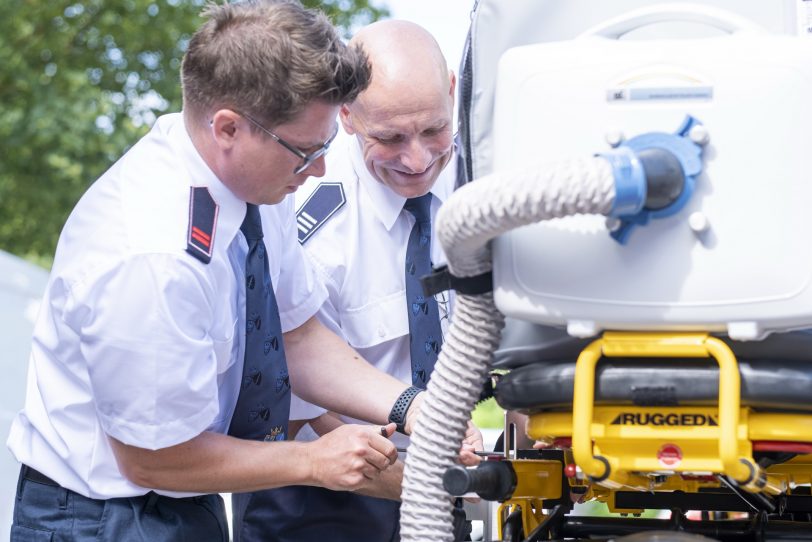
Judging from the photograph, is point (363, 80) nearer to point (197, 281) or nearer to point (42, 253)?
point (197, 281)

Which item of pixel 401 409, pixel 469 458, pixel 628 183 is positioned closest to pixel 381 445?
pixel 469 458

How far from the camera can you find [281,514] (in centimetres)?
330

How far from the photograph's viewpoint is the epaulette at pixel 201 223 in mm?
2409

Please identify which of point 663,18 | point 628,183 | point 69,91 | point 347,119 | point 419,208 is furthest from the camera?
point 69,91

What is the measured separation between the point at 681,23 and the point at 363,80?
0.73 m

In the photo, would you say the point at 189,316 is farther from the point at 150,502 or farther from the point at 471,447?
the point at 471,447

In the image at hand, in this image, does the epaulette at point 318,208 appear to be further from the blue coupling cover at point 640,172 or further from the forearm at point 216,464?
the blue coupling cover at point 640,172

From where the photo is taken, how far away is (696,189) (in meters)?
1.92

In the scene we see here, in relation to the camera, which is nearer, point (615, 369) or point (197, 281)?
point (615, 369)

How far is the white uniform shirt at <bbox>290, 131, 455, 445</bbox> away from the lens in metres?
3.25

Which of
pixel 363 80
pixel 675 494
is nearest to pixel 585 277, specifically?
pixel 675 494

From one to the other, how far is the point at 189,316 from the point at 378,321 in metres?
0.92

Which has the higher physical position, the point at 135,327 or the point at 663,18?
the point at 663,18

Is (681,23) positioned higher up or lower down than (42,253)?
lower down
